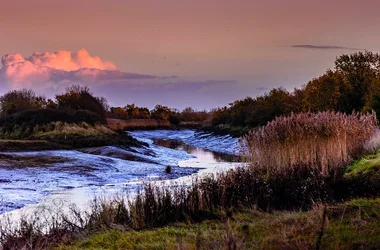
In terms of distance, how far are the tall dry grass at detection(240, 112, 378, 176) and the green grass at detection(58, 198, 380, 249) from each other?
6.23 meters

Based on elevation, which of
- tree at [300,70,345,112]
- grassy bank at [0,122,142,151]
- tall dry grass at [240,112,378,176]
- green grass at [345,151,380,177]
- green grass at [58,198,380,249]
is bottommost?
green grass at [58,198,380,249]

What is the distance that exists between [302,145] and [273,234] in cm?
928

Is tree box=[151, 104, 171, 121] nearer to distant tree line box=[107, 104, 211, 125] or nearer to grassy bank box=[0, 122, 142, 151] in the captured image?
distant tree line box=[107, 104, 211, 125]

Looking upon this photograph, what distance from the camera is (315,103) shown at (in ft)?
148

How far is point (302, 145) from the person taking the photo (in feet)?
55.6

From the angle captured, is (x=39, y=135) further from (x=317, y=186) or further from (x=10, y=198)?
(x=317, y=186)

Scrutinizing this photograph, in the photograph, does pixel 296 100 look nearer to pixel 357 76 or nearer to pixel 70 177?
pixel 357 76

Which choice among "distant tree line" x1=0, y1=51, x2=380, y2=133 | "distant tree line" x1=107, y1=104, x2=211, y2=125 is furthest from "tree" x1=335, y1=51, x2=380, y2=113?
"distant tree line" x1=107, y1=104, x2=211, y2=125

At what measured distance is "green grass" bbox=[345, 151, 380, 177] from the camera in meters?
15.6

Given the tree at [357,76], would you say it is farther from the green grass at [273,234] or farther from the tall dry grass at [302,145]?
the green grass at [273,234]

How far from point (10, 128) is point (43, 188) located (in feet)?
93.7

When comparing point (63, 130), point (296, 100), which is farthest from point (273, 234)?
point (296, 100)

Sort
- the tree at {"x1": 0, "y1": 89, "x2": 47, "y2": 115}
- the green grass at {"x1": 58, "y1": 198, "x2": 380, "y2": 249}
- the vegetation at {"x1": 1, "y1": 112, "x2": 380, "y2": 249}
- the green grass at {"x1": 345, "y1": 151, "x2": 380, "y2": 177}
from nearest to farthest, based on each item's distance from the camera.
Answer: the green grass at {"x1": 58, "y1": 198, "x2": 380, "y2": 249}
the vegetation at {"x1": 1, "y1": 112, "x2": 380, "y2": 249}
the green grass at {"x1": 345, "y1": 151, "x2": 380, "y2": 177}
the tree at {"x1": 0, "y1": 89, "x2": 47, "y2": 115}

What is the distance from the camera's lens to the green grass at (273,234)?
733cm
